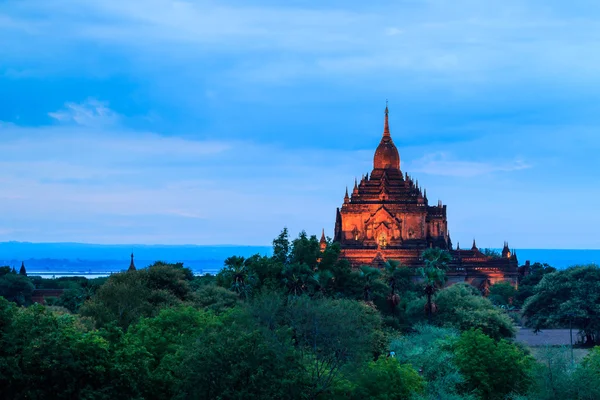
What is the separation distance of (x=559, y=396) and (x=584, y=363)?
16.4 feet

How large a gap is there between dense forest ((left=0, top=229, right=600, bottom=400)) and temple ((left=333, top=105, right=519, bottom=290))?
25925 mm

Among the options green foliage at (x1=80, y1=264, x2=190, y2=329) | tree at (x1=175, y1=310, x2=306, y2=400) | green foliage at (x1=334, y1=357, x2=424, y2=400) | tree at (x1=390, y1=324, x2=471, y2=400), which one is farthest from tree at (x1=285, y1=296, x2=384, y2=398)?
green foliage at (x1=80, y1=264, x2=190, y2=329)

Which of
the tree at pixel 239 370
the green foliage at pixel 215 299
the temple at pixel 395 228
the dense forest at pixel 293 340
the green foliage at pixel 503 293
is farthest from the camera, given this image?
the temple at pixel 395 228

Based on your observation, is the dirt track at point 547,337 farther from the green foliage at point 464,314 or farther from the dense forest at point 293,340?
the green foliage at point 464,314

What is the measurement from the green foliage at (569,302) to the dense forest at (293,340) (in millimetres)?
134

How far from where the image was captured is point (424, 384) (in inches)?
2131

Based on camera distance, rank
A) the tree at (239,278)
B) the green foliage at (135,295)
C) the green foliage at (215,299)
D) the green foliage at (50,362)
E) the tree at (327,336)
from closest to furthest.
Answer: the green foliage at (50,362) → the tree at (327,336) → the green foliage at (135,295) → the green foliage at (215,299) → the tree at (239,278)

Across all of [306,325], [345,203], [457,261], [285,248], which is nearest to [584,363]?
[306,325]

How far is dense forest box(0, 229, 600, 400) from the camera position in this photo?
4519cm

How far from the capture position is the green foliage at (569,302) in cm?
8900

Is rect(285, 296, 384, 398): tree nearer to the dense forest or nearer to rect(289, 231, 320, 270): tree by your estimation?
the dense forest

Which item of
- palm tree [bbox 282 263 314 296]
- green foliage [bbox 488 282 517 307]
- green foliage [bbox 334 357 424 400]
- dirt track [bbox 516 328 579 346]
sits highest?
green foliage [bbox 488 282 517 307]

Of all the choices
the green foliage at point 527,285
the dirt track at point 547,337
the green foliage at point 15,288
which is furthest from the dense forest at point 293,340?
the green foliage at point 15,288

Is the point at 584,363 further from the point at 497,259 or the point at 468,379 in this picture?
the point at 497,259
